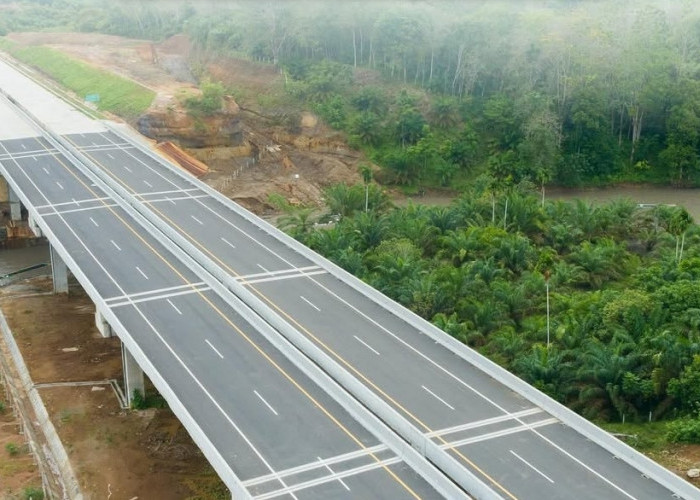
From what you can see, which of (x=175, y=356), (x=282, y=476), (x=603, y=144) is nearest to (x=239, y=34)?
(x=603, y=144)

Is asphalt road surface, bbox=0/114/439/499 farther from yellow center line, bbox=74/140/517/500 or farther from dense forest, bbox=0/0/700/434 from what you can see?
dense forest, bbox=0/0/700/434

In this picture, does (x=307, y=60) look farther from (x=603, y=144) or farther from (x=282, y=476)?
(x=282, y=476)

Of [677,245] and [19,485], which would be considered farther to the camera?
[677,245]

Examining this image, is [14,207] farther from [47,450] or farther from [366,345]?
[366,345]

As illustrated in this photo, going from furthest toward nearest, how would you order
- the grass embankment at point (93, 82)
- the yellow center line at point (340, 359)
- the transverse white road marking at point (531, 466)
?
the grass embankment at point (93, 82)
the yellow center line at point (340, 359)
the transverse white road marking at point (531, 466)

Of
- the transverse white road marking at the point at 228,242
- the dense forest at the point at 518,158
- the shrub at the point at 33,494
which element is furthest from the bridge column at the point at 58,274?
the shrub at the point at 33,494

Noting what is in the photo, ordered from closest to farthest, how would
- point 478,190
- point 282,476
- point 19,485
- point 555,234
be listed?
point 282,476
point 19,485
point 555,234
point 478,190

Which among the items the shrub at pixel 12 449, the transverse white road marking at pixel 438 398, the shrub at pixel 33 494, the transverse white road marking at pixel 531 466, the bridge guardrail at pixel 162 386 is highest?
the bridge guardrail at pixel 162 386

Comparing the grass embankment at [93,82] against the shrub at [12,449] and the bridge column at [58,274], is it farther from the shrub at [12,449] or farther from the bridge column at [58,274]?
the shrub at [12,449]
